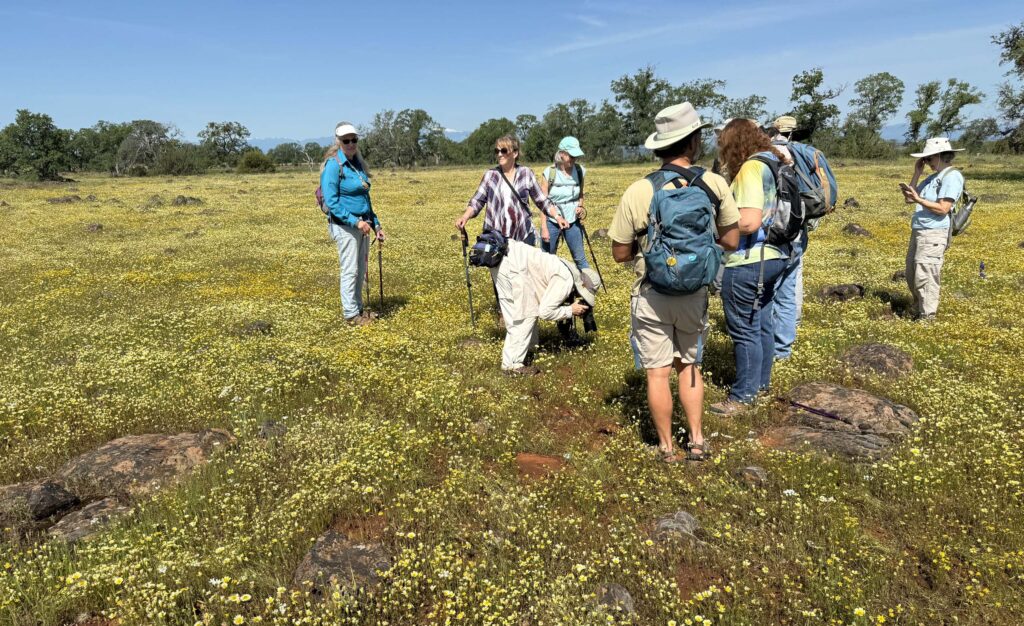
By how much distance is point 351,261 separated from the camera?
432 inches

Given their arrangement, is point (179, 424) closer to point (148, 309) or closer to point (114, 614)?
point (114, 614)

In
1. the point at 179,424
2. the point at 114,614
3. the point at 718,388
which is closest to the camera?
the point at 114,614

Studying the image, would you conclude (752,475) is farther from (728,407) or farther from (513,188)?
(513,188)

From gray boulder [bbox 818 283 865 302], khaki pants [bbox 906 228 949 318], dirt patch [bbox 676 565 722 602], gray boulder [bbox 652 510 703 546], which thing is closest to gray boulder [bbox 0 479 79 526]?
gray boulder [bbox 652 510 703 546]

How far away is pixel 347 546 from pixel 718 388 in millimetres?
5326

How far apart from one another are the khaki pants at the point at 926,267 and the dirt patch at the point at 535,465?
7.83 meters

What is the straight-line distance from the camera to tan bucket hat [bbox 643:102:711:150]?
5059 millimetres

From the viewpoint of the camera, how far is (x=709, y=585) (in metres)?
4.49

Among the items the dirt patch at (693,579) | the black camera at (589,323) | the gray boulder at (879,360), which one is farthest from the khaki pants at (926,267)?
the dirt patch at (693,579)

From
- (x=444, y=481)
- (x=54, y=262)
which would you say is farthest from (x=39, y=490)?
(x=54, y=262)

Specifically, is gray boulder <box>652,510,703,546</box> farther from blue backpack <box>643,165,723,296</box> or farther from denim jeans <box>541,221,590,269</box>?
denim jeans <box>541,221,590,269</box>

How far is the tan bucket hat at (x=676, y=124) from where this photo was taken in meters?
5.06

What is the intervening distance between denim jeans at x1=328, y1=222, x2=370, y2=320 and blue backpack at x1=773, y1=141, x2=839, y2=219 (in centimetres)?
729

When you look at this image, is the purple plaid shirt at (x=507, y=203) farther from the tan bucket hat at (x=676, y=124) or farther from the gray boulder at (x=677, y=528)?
the gray boulder at (x=677, y=528)
